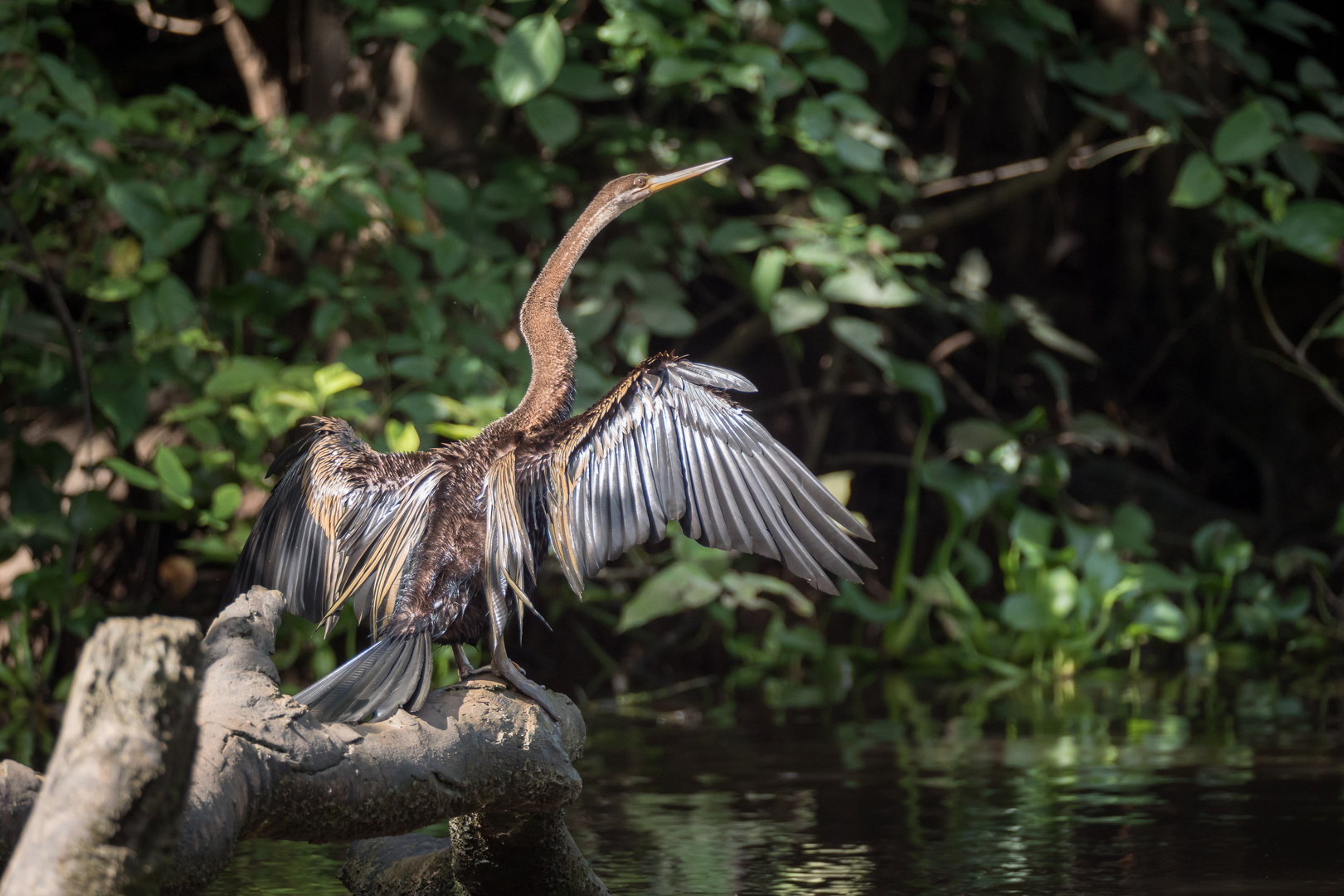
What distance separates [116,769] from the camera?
1.43 meters

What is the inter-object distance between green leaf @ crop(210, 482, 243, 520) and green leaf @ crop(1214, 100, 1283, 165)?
325 cm

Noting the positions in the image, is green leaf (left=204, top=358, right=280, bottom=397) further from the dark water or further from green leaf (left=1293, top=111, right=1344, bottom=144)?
green leaf (left=1293, top=111, right=1344, bottom=144)

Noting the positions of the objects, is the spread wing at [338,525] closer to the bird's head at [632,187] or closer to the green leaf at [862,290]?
the bird's head at [632,187]

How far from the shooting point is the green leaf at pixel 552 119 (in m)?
4.29

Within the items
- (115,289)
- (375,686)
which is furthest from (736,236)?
(375,686)

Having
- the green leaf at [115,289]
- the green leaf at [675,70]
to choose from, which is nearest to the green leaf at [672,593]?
the green leaf at [675,70]

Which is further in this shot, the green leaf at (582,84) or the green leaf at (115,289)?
the green leaf at (582,84)

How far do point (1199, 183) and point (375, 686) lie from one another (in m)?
3.67

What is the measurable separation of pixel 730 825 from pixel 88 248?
324 centimetres

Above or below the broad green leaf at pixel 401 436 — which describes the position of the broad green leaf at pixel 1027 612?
below

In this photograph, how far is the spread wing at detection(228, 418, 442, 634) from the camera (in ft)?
8.02

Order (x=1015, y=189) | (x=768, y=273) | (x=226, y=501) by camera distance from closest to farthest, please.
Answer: (x=226, y=501) → (x=768, y=273) → (x=1015, y=189)

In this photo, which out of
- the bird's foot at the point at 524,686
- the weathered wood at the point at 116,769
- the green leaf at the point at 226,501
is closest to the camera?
the weathered wood at the point at 116,769

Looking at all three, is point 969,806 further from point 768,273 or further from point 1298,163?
point 1298,163
